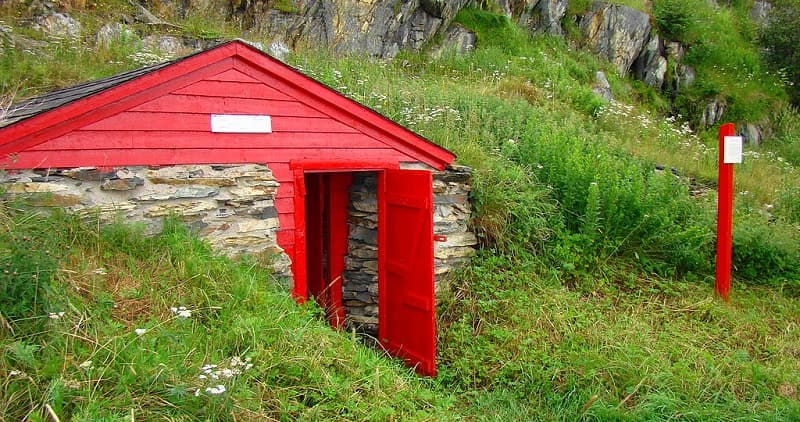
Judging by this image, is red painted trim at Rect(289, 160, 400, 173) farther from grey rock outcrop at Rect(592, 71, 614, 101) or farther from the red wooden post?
grey rock outcrop at Rect(592, 71, 614, 101)

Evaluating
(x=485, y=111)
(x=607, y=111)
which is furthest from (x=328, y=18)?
(x=607, y=111)

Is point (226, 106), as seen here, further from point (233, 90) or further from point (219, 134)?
point (219, 134)

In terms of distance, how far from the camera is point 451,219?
714 cm

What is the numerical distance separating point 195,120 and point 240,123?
1.34ft

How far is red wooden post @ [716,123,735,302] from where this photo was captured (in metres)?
6.72

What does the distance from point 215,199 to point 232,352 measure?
1776 millimetres

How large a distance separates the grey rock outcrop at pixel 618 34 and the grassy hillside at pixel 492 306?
6.58 meters

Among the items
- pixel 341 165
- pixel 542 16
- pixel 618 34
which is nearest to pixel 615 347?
pixel 341 165

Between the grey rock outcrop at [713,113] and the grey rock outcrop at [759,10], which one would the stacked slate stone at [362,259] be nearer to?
the grey rock outcrop at [713,113]

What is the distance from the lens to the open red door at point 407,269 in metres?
6.09

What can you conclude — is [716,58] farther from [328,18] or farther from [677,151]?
[328,18]

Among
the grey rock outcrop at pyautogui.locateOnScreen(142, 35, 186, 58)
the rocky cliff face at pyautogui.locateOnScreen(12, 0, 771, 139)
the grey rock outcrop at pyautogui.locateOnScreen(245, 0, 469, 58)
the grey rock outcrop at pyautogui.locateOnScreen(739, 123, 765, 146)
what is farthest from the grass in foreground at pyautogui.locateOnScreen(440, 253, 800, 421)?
the grey rock outcrop at pyautogui.locateOnScreen(739, 123, 765, 146)

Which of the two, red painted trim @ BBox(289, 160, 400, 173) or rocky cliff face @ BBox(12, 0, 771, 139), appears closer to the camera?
red painted trim @ BBox(289, 160, 400, 173)

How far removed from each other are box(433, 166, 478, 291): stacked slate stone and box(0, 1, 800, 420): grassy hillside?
0.21 metres
